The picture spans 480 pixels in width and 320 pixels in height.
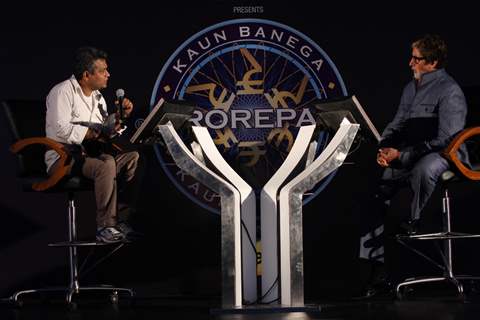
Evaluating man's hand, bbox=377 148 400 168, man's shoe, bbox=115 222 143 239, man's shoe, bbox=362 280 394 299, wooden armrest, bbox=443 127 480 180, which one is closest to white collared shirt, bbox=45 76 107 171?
man's shoe, bbox=115 222 143 239

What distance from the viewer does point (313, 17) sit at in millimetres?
6609

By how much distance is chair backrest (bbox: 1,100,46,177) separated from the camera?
5.92m

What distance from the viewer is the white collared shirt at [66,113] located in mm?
5863

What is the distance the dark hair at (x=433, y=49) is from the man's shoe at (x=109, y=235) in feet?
7.30

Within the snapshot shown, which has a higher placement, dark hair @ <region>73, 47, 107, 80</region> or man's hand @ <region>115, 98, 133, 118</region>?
dark hair @ <region>73, 47, 107, 80</region>

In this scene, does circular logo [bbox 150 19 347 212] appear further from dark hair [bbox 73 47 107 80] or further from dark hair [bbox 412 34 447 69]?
dark hair [bbox 412 34 447 69]

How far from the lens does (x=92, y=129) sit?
6035 mm

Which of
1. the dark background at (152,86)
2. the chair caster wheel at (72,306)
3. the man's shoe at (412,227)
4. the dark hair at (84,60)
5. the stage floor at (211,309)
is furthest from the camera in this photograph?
the dark background at (152,86)

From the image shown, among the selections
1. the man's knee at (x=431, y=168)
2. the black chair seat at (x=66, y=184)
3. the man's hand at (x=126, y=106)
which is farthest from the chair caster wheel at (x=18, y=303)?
the man's knee at (x=431, y=168)

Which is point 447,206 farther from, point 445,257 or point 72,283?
point 72,283

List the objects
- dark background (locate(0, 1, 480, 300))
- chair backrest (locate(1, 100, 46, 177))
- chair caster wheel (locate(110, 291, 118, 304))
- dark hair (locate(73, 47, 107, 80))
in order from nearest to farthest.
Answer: chair caster wheel (locate(110, 291, 118, 304)), chair backrest (locate(1, 100, 46, 177)), dark hair (locate(73, 47, 107, 80)), dark background (locate(0, 1, 480, 300))

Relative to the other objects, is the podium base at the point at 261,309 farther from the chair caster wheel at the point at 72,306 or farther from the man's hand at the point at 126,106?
the man's hand at the point at 126,106

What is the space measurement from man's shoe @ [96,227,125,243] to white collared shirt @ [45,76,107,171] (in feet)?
1.75

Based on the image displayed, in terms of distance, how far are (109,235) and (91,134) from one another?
0.74 meters
